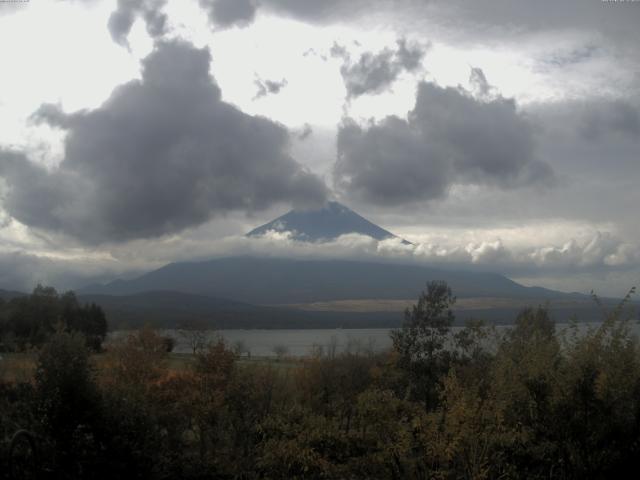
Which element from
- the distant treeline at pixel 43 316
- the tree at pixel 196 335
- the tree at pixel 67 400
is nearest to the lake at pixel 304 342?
the tree at pixel 196 335

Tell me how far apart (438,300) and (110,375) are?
12887 mm

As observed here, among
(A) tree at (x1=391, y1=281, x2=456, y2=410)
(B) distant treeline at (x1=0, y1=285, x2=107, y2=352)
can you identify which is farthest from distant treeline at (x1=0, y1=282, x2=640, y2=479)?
(B) distant treeline at (x1=0, y1=285, x2=107, y2=352)

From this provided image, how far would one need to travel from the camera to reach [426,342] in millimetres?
26875

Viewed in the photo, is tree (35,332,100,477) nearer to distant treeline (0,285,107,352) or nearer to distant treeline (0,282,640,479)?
distant treeline (0,282,640,479)

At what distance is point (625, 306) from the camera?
1260 cm

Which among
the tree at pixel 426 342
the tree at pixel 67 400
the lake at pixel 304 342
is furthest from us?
the lake at pixel 304 342

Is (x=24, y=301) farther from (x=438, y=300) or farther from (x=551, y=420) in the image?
(x=551, y=420)

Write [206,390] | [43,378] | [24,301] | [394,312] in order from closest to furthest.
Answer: [43,378]
[206,390]
[24,301]
[394,312]

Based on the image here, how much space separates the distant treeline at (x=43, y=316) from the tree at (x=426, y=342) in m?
41.3

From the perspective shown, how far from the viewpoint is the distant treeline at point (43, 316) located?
2633 inches

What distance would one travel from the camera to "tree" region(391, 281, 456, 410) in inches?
1038

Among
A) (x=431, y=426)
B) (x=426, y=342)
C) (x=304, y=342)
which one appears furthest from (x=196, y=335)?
(x=304, y=342)

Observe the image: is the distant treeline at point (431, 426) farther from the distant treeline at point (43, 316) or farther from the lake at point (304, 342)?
the distant treeline at point (43, 316)

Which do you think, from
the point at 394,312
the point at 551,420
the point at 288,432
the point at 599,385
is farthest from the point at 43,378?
the point at 394,312
